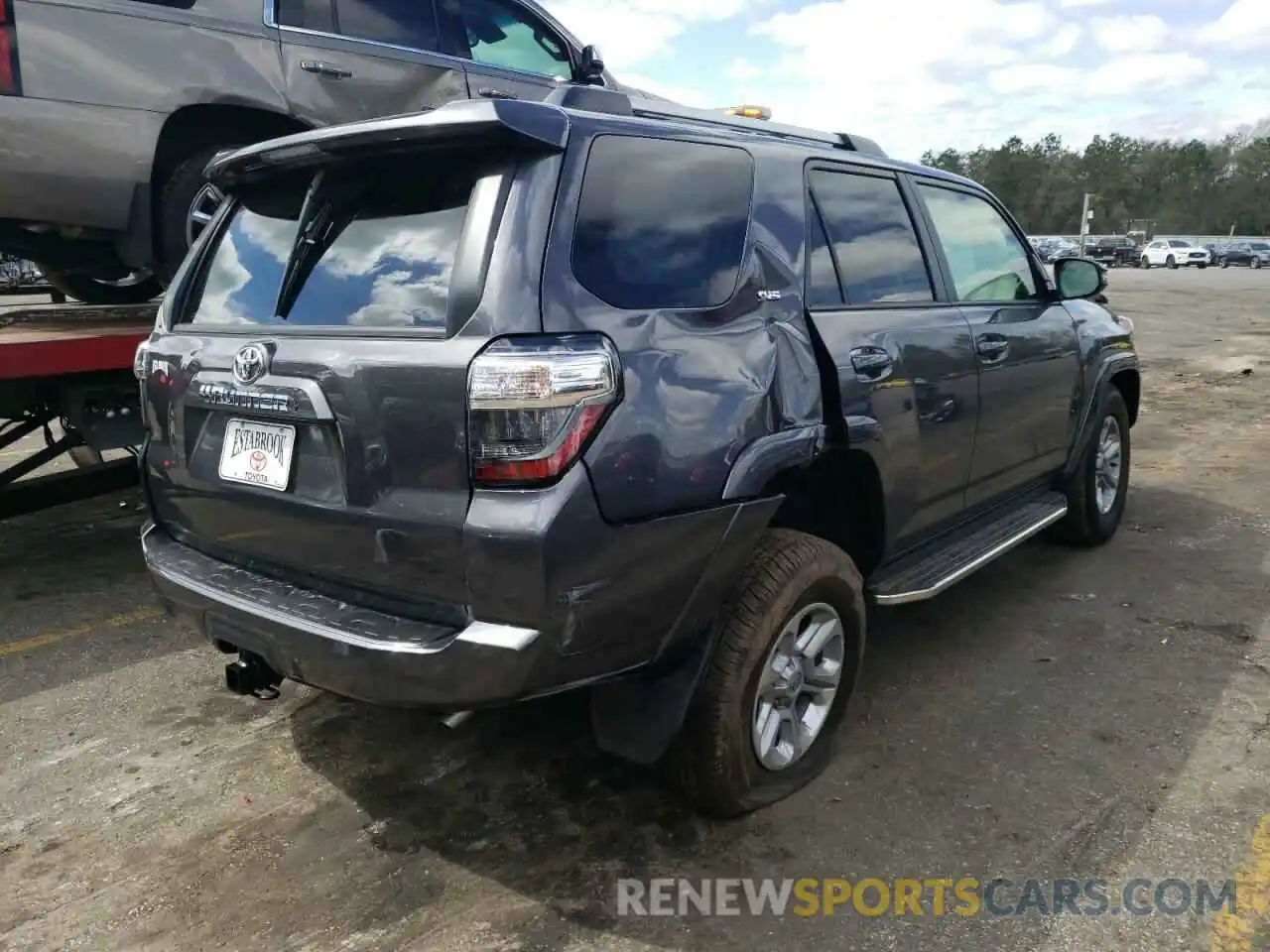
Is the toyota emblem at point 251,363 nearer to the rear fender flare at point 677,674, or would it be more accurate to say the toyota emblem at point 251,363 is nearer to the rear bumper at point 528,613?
the rear bumper at point 528,613

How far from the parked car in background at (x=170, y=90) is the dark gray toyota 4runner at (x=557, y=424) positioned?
186 cm

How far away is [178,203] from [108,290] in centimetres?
191

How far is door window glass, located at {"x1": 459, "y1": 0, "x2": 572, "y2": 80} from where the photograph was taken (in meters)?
5.93

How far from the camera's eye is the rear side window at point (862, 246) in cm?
304

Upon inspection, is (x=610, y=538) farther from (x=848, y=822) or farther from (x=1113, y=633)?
(x=1113, y=633)

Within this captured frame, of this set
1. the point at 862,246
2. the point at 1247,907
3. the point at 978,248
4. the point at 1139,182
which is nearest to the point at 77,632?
the point at 862,246

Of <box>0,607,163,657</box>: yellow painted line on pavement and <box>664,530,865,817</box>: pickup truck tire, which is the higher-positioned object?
<box>664,530,865,817</box>: pickup truck tire

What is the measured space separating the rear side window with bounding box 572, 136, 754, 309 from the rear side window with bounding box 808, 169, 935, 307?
14.5 inches

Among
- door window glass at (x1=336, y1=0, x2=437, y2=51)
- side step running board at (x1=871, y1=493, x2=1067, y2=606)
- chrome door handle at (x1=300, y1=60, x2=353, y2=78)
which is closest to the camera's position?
side step running board at (x1=871, y1=493, x2=1067, y2=606)

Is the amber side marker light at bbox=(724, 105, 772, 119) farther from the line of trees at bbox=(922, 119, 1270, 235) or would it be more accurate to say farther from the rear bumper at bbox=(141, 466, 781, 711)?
the line of trees at bbox=(922, 119, 1270, 235)

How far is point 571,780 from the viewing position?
2.98 meters

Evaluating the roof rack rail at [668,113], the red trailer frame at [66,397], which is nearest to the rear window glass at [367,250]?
the roof rack rail at [668,113]

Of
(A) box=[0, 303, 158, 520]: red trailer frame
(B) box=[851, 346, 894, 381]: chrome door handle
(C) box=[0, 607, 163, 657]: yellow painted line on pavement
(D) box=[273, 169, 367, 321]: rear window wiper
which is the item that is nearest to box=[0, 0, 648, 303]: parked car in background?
(A) box=[0, 303, 158, 520]: red trailer frame

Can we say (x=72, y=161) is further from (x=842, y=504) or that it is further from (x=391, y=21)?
(x=842, y=504)
